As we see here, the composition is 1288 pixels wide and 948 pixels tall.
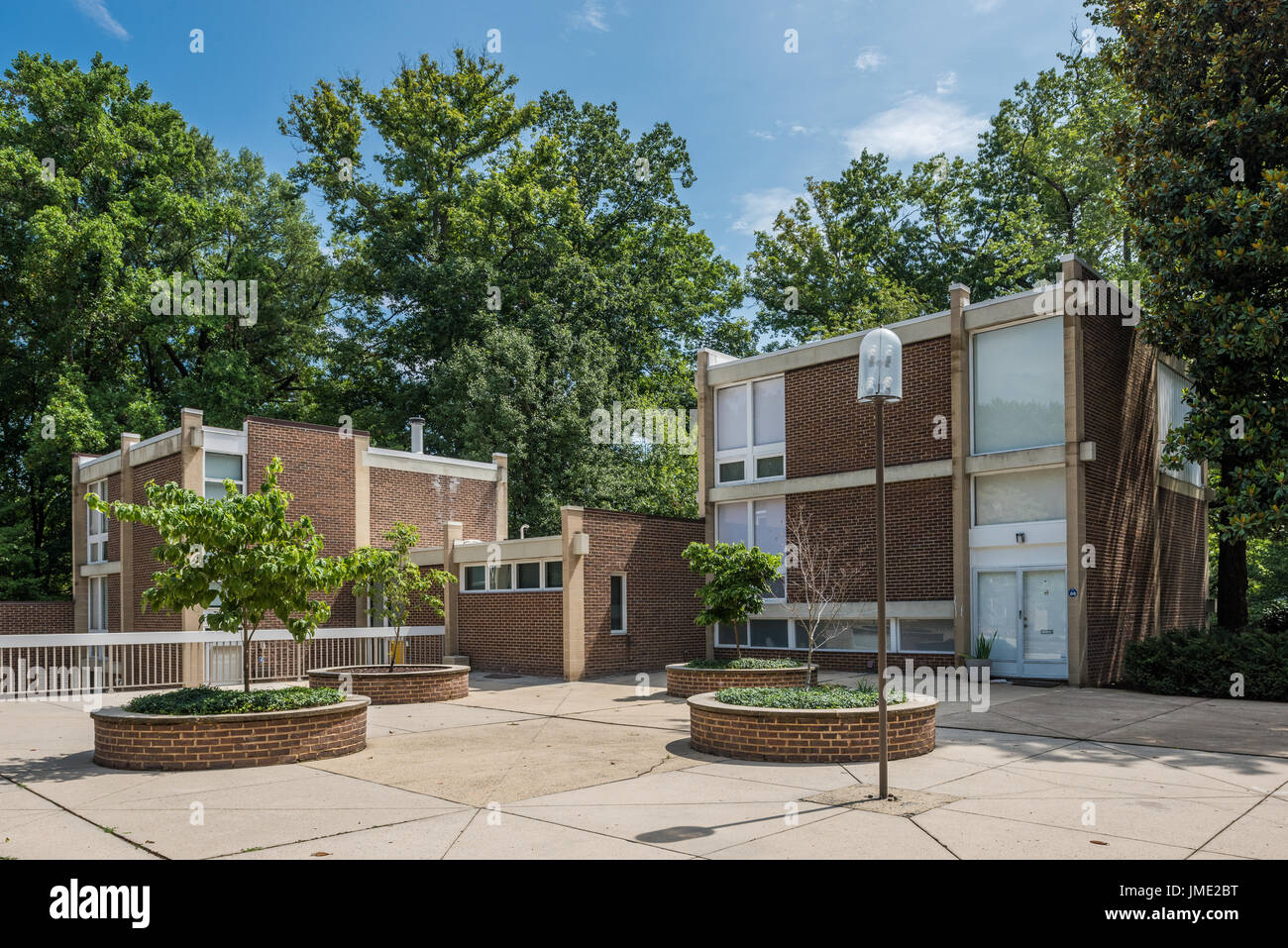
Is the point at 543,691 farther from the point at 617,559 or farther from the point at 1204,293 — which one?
the point at 1204,293

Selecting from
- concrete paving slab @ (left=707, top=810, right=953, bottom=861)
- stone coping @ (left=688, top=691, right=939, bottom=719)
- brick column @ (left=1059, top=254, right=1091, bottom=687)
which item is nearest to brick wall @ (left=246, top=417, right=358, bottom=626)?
stone coping @ (left=688, top=691, right=939, bottom=719)

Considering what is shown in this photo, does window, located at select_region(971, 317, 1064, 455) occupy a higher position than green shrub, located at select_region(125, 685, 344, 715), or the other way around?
window, located at select_region(971, 317, 1064, 455)

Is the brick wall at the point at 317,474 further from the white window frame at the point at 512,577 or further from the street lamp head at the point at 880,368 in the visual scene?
the street lamp head at the point at 880,368

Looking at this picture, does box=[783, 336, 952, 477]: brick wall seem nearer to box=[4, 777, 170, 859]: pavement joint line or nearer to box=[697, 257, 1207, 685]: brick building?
box=[697, 257, 1207, 685]: brick building

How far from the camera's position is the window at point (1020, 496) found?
1906cm

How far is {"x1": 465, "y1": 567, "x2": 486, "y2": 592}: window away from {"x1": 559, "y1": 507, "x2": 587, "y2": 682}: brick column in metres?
3.26

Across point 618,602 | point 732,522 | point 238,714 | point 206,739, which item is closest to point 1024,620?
point 732,522

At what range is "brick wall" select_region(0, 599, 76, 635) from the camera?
2923 cm

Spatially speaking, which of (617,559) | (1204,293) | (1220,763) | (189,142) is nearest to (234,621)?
(1220,763)

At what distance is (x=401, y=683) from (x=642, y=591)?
746cm

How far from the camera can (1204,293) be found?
59.2ft

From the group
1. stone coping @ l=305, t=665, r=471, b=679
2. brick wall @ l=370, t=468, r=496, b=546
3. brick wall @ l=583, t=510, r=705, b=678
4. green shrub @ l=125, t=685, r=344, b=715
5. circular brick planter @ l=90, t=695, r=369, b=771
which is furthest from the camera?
brick wall @ l=370, t=468, r=496, b=546

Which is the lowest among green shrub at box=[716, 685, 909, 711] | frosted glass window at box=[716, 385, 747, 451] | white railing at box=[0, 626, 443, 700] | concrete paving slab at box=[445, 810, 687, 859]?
white railing at box=[0, 626, 443, 700]

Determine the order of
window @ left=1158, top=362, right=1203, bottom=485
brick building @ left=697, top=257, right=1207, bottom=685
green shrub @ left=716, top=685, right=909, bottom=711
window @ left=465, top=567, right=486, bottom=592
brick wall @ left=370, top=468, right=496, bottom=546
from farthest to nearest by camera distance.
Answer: brick wall @ left=370, top=468, right=496, bottom=546, window @ left=465, top=567, right=486, bottom=592, window @ left=1158, top=362, right=1203, bottom=485, brick building @ left=697, top=257, right=1207, bottom=685, green shrub @ left=716, top=685, right=909, bottom=711
